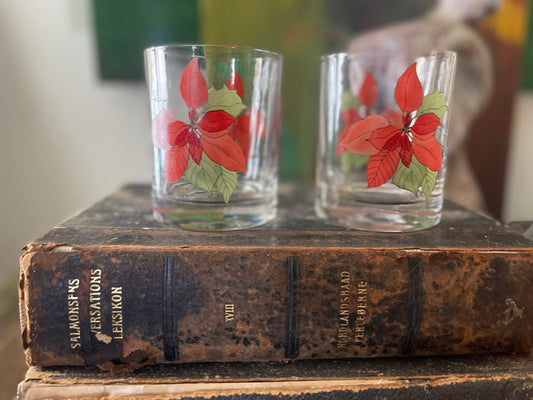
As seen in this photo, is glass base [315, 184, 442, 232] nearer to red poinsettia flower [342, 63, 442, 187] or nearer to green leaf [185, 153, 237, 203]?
red poinsettia flower [342, 63, 442, 187]

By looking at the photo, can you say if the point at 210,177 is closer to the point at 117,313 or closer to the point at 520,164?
the point at 117,313

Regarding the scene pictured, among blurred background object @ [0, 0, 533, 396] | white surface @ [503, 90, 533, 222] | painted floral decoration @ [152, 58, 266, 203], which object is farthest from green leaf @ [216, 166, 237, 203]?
white surface @ [503, 90, 533, 222]

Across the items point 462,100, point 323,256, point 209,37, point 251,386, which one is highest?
point 209,37

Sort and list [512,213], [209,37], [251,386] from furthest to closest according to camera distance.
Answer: [512,213] → [209,37] → [251,386]

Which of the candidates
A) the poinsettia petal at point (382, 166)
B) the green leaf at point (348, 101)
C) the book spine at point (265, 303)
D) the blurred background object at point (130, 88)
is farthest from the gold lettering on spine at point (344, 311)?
the blurred background object at point (130, 88)

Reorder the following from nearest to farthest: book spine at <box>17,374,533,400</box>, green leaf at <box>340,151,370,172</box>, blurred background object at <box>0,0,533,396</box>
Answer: book spine at <box>17,374,533,400</box> < green leaf at <box>340,151,370,172</box> < blurred background object at <box>0,0,533,396</box>

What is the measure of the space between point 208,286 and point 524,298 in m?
0.29

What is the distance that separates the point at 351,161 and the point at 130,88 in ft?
1.77

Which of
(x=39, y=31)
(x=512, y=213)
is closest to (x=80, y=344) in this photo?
(x=39, y=31)

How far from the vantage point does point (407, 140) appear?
1.34 feet

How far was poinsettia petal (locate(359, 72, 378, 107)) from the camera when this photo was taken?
0.49 m

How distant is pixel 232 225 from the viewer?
16.9 inches

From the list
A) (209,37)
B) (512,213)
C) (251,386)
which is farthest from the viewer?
(512,213)

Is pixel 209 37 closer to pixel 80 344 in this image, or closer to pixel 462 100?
pixel 462 100
